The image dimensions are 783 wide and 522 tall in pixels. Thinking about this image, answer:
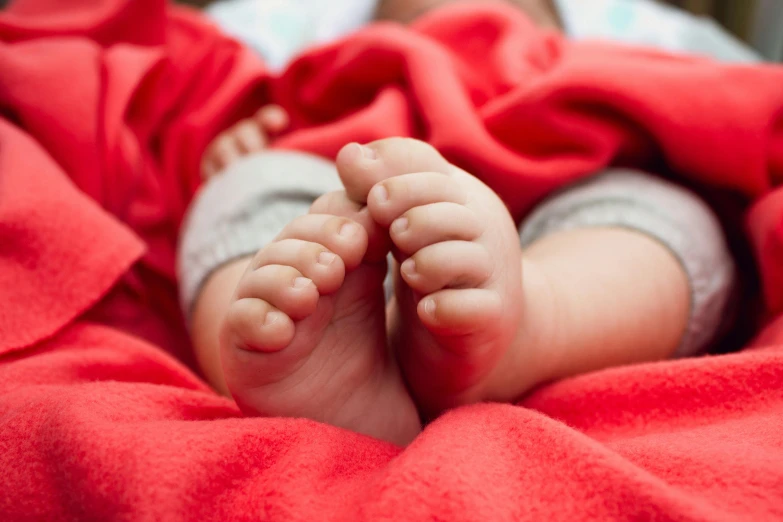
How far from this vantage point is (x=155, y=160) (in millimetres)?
721

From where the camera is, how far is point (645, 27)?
3.57 feet

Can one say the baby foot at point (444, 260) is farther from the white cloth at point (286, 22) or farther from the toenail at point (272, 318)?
the white cloth at point (286, 22)

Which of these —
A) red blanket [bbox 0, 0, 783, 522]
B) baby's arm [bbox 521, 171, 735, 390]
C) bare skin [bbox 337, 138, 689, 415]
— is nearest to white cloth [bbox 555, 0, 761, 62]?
red blanket [bbox 0, 0, 783, 522]

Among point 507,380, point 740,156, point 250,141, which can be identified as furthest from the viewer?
point 250,141

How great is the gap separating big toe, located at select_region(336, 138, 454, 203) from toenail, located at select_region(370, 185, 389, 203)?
12 millimetres

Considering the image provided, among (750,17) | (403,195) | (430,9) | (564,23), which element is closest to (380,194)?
(403,195)

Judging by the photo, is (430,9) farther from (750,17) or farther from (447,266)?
(447,266)

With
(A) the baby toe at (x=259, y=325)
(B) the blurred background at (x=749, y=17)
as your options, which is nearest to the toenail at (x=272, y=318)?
(A) the baby toe at (x=259, y=325)

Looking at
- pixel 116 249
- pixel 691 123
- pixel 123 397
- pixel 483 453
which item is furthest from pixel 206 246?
pixel 691 123

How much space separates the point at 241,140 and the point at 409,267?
0.46 m

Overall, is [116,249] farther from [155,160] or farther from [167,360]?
[155,160]

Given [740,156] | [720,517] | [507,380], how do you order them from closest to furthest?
[720,517]
[507,380]
[740,156]

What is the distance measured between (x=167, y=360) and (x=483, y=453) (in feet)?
0.89

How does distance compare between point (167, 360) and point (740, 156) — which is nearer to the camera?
point (167, 360)
